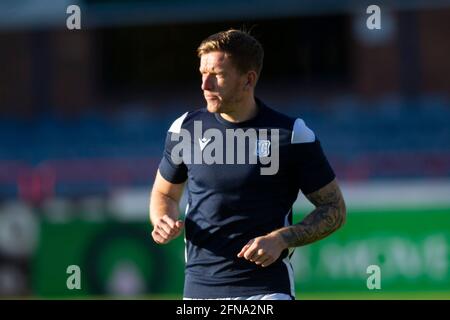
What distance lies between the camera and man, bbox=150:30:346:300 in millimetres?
5168

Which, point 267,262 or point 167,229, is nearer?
point 267,262

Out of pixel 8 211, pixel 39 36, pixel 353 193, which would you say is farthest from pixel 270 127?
pixel 39 36

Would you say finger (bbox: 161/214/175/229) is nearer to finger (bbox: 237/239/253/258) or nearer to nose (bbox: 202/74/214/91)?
finger (bbox: 237/239/253/258)

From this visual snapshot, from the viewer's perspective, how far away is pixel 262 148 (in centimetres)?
519

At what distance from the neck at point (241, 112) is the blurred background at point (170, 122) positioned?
7.11 metres

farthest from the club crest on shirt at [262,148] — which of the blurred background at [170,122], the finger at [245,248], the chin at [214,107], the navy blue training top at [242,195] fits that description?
the blurred background at [170,122]

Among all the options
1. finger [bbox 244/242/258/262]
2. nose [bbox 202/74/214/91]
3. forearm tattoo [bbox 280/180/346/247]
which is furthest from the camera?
forearm tattoo [bbox 280/180/346/247]

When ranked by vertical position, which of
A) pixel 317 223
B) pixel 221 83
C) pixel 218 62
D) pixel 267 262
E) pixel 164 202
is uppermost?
pixel 218 62

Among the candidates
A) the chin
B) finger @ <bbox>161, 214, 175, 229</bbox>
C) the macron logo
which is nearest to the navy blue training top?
the macron logo

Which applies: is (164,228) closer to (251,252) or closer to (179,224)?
(179,224)

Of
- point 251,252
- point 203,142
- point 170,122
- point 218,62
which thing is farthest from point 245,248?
point 170,122

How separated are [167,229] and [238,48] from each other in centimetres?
96

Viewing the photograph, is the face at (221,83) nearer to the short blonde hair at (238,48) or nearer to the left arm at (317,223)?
the short blonde hair at (238,48)

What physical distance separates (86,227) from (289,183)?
313 inches
